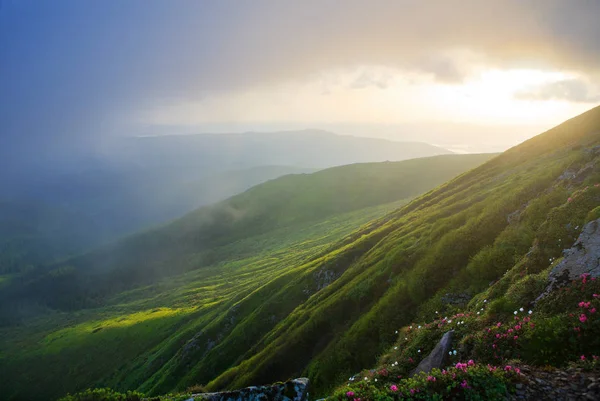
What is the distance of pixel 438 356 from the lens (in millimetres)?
19812

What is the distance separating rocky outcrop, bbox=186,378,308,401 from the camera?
18745 millimetres

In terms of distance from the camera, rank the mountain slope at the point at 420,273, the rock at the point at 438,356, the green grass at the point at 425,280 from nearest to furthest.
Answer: the rock at the point at 438,356, the green grass at the point at 425,280, the mountain slope at the point at 420,273

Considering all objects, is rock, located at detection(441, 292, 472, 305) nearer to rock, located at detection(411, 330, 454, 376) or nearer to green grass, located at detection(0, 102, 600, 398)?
green grass, located at detection(0, 102, 600, 398)

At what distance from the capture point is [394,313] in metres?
33.4

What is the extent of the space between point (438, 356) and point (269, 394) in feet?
32.2

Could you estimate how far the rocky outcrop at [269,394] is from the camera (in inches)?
738

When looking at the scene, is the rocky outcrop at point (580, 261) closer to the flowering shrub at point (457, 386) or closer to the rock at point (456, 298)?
the flowering shrub at point (457, 386)

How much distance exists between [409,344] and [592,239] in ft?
42.6

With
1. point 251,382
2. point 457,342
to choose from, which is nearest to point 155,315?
point 251,382

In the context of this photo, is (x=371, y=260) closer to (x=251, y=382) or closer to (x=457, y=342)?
(x=251, y=382)

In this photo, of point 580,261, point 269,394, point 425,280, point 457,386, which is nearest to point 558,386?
point 457,386

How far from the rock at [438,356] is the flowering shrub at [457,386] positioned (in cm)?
418

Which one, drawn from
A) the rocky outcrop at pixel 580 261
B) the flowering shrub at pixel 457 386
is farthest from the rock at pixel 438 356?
the rocky outcrop at pixel 580 261

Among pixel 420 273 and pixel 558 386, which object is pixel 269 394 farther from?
pixel 420 273
